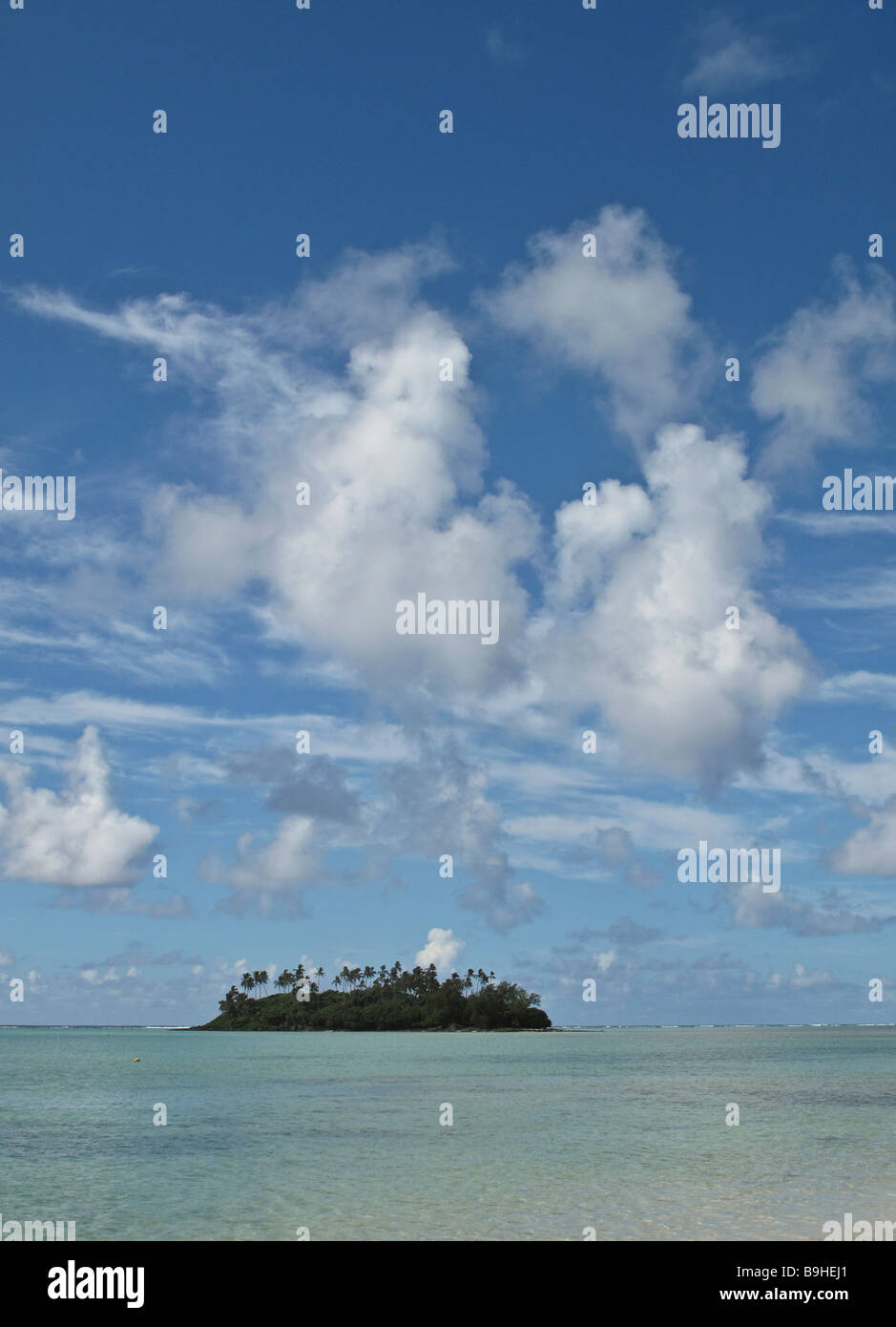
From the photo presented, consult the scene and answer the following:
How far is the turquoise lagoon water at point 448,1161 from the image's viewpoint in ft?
96.1

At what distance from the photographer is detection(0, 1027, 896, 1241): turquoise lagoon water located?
29.3 meters

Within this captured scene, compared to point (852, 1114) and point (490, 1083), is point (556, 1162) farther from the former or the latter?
point (490, 1083)

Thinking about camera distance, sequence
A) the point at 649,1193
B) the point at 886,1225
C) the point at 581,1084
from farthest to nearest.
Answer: the point at 581,1084
the point at 649,1193
the point at 886,1225

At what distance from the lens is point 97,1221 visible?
3017cm

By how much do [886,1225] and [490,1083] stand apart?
60.3 meters

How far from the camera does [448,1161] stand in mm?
39125
